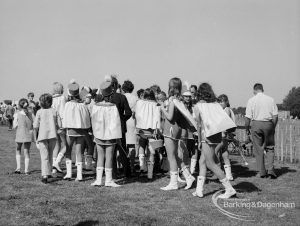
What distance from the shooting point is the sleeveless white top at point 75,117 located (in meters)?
7.96

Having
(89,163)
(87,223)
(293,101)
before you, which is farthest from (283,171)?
(293,101)

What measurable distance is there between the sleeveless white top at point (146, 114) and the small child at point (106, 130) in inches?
48.2

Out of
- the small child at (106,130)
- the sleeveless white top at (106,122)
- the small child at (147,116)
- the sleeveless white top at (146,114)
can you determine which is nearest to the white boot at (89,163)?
the small child at (147,116)

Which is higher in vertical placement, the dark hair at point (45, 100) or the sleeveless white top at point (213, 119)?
the dark hair at point (45, 100)

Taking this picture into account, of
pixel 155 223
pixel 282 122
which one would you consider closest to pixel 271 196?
pixel 155 223

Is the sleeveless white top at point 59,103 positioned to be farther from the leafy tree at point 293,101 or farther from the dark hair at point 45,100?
the leafy tree at point 293,101

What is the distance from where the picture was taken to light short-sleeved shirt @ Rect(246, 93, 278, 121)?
29.0 feet

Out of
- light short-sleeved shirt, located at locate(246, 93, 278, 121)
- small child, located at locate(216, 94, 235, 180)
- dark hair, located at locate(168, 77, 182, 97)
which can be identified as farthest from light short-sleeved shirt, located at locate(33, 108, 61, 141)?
light short-sleeved shirt, located at locate(246, 93, 278, 121)

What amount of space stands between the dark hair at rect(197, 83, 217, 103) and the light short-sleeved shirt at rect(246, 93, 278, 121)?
2.64 metres

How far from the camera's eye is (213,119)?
Answer: 643cm

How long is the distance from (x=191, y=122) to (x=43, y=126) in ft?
10.1

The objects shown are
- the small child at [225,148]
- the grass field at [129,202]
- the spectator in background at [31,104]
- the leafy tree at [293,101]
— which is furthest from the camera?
the leafy tree at [293,101]

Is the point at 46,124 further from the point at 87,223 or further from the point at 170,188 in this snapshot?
the point at 87,223

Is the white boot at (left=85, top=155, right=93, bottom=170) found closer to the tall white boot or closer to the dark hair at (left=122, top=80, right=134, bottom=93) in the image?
the tall white boot
